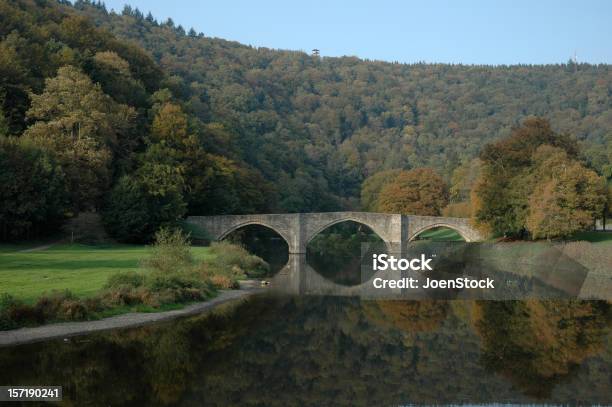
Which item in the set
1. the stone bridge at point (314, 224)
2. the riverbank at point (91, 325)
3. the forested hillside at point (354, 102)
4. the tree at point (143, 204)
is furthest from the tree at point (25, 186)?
the forested hillside at point (354, 102)

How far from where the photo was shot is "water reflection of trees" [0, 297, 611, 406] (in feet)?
55.6

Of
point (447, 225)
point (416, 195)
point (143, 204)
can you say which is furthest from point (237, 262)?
point (416, 195)

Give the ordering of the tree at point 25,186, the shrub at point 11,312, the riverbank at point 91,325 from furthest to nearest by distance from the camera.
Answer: the tree at point 25,186 < the shrub at point 11,312 < the riverbank at point 91,325

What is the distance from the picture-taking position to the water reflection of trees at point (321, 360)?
17.0 meters

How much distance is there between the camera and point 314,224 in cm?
6581

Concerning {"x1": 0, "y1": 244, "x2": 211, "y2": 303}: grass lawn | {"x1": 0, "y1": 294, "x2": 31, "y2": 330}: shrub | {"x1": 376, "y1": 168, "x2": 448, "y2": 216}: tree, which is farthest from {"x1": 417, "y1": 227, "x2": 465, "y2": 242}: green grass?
{"x1": 0, "y1": 294, "x2": 31, "y2": 330}: shrub

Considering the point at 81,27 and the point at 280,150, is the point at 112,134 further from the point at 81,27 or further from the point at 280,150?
the point at 280,150

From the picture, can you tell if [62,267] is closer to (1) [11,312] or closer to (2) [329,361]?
(1) [11,312]

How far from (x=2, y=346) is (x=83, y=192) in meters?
33.7

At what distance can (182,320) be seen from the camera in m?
26.0

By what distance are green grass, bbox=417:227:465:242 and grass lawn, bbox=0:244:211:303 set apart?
30693mm

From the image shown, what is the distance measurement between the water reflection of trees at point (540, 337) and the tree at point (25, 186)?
1129 inches

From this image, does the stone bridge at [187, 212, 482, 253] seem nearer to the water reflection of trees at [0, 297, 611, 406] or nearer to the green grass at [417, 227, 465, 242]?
the green grass at [417, 227, 465, 242]

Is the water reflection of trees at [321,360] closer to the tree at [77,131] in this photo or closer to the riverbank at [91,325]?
the riverbank at [91,325]
